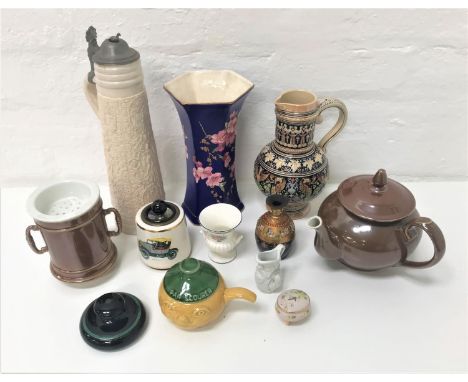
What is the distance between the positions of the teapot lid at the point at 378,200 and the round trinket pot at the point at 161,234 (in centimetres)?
31

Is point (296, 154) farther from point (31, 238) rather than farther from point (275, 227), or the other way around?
point (31, 238)

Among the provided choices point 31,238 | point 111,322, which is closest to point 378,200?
point 111,322

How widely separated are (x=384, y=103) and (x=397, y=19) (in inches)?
7.3

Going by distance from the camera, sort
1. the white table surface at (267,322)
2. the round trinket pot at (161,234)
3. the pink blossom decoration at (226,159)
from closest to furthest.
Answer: the white table surface at (267,322)
the round trinket pot at (161,234)
the pink blossom decoration at (226,159)

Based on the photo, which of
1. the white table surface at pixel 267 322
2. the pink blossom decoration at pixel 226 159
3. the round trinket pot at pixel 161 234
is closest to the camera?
the white table surface at pixel 267 322

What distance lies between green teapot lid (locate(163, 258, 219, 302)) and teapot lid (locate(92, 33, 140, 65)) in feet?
1.21

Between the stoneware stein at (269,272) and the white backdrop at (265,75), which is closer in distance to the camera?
the stoneware stein at (269,272)

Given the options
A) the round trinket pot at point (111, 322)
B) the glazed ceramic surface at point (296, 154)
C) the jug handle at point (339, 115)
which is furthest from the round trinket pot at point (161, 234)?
the jug handle at point (339, 115)

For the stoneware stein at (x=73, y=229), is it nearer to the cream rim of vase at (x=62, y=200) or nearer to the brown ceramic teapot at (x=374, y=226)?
the cream rim of vase at (x=62, y=200)

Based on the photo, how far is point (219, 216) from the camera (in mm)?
918

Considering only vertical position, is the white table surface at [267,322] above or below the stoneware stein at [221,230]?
below

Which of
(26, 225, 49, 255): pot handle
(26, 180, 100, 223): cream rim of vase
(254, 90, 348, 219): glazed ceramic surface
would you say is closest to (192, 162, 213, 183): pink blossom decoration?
(254, 90, 348, 219): glazed ceramic surface

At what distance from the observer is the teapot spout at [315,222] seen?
80 centimetres

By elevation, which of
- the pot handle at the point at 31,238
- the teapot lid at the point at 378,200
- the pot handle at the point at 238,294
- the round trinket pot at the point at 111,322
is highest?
the teapot lid at the point at 378,200
